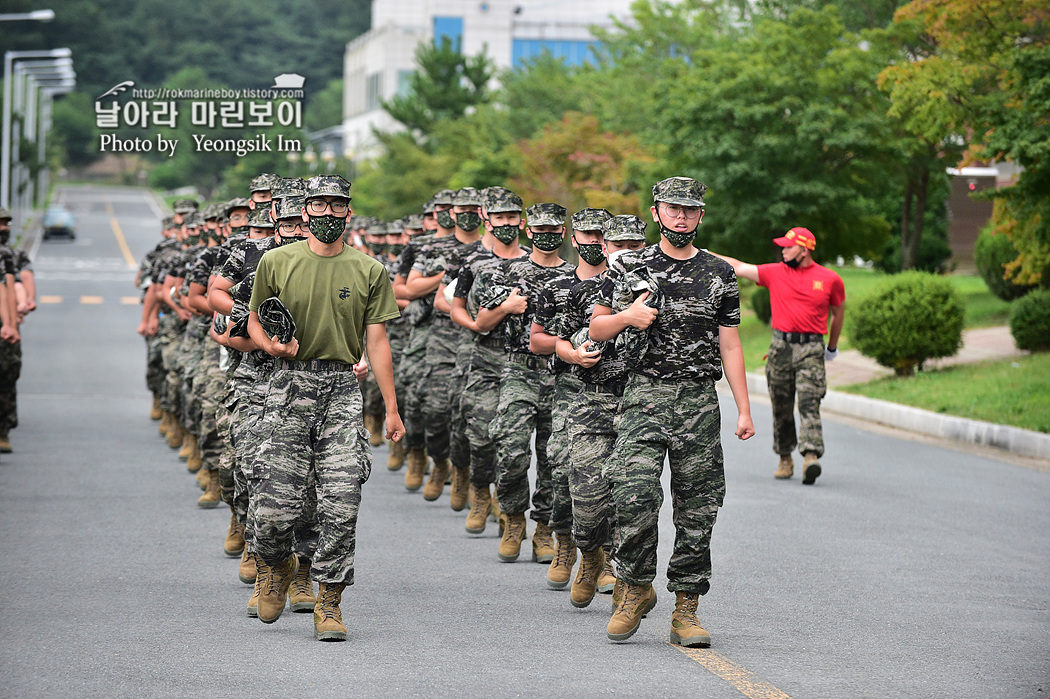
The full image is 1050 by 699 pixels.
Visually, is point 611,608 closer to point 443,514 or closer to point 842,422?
point 443,514

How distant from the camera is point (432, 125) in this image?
6281 cm

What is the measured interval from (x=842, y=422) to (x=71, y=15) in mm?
138771

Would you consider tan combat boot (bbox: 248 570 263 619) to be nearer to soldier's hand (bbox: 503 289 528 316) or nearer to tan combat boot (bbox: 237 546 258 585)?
tan combat boot (bbox: 237 546 258 585)

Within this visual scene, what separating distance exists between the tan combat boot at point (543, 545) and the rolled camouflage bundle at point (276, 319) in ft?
9.63

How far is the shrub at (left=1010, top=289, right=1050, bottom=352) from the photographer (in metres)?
20.6

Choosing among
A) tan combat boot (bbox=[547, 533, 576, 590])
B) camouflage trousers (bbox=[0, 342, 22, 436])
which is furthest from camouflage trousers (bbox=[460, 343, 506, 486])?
camouflage trousers (bbox=[0, 342, 22, 436])

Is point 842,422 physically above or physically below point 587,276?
below

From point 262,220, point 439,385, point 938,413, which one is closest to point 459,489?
point 439,385

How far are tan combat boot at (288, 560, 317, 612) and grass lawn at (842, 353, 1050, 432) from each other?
34.1ft

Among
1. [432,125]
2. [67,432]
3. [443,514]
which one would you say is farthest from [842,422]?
[432,125]

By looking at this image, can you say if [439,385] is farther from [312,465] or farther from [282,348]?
[282,348]

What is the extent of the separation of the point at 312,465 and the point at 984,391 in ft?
41.8

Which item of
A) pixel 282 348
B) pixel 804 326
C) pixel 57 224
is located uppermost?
pixel 282 348

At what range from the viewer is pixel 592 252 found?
8062 millimetres
